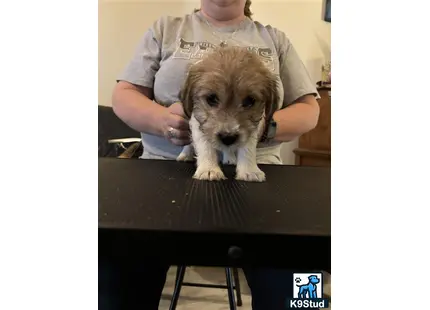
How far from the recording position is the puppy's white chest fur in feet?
3.21

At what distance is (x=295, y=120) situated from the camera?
1.01 metres

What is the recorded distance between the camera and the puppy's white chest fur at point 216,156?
978mm

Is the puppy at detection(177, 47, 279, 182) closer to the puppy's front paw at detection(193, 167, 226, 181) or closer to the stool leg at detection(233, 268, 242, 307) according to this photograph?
the puppy's front paw at detection(193, 167, 226, 181)

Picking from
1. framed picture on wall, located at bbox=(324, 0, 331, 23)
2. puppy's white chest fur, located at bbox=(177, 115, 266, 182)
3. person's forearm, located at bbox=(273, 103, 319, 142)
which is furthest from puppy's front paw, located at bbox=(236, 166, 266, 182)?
framed picture on wall, located at bbox=(324, 0, 331, 23)

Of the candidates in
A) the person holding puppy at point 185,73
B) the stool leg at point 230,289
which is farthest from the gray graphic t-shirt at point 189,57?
the stool leg at point 230,289

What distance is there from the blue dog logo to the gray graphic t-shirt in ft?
1.21

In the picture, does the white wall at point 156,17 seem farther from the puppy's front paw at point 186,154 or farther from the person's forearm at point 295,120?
the puppy's front paw at point 186,154

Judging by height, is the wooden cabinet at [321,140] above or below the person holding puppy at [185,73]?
below

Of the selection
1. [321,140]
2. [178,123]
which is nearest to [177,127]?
[178,123]

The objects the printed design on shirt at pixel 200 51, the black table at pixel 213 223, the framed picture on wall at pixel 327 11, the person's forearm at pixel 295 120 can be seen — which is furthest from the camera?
the printed design on shirt at pixel 200 51

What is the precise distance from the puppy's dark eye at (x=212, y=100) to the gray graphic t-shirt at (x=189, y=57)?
8 cm
